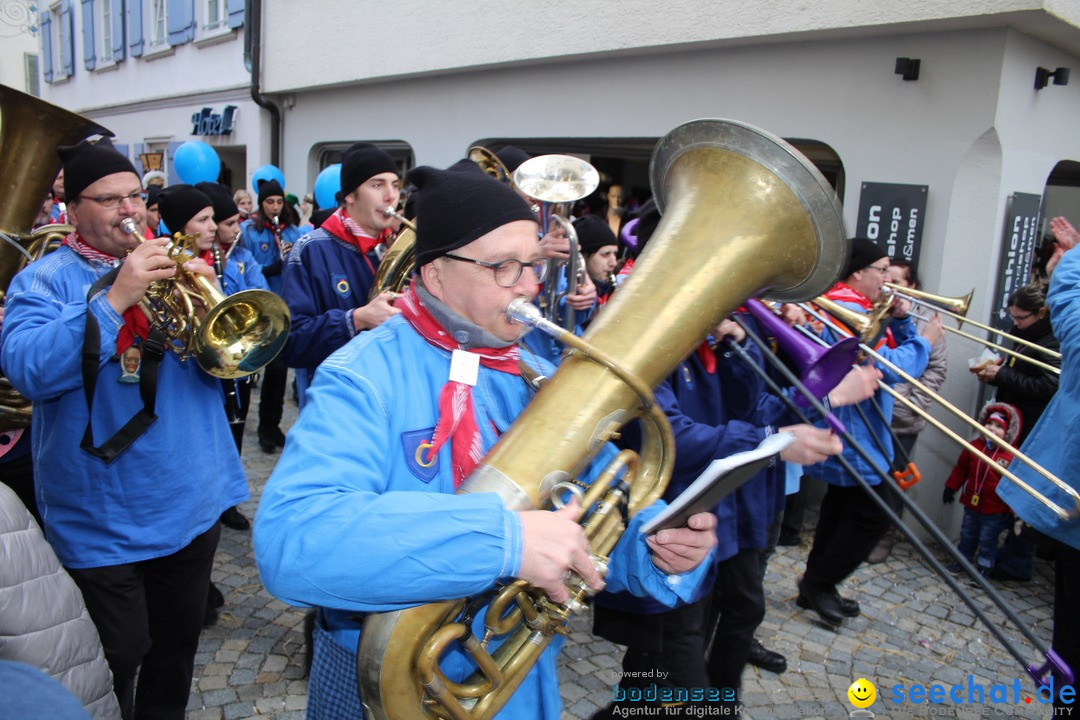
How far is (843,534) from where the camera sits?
13.9 feet

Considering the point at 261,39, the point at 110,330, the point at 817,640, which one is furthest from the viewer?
the point at 261,39

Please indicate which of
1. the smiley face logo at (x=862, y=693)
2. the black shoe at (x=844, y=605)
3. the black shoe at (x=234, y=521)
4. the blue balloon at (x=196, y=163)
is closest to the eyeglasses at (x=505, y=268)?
the smiley face logo at (x=862, y=693)

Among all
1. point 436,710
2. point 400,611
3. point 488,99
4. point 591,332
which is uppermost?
point 488,99

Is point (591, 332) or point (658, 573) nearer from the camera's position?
point (591, 332)

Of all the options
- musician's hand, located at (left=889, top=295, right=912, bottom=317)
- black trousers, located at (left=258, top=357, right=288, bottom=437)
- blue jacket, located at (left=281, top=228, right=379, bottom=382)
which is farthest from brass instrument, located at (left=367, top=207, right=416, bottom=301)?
black trousers, located at (left=258, top=357, right=288, bottom=437)

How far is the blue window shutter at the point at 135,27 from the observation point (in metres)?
16.2

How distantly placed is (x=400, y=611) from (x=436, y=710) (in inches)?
9.9

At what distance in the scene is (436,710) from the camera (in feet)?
4.64

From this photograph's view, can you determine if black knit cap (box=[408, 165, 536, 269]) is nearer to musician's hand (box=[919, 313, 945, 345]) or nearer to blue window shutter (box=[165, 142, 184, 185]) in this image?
musician's hand (box=[919, 313, 945, 345])

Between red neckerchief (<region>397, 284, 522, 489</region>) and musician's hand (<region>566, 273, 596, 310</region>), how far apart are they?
175cm

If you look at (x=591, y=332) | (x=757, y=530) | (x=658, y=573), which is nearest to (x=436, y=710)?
(x=658, y=573)

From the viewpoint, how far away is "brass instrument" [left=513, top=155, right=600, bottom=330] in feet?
11.1

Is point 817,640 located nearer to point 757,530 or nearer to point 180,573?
point 757,530

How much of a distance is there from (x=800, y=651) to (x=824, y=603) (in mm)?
439
